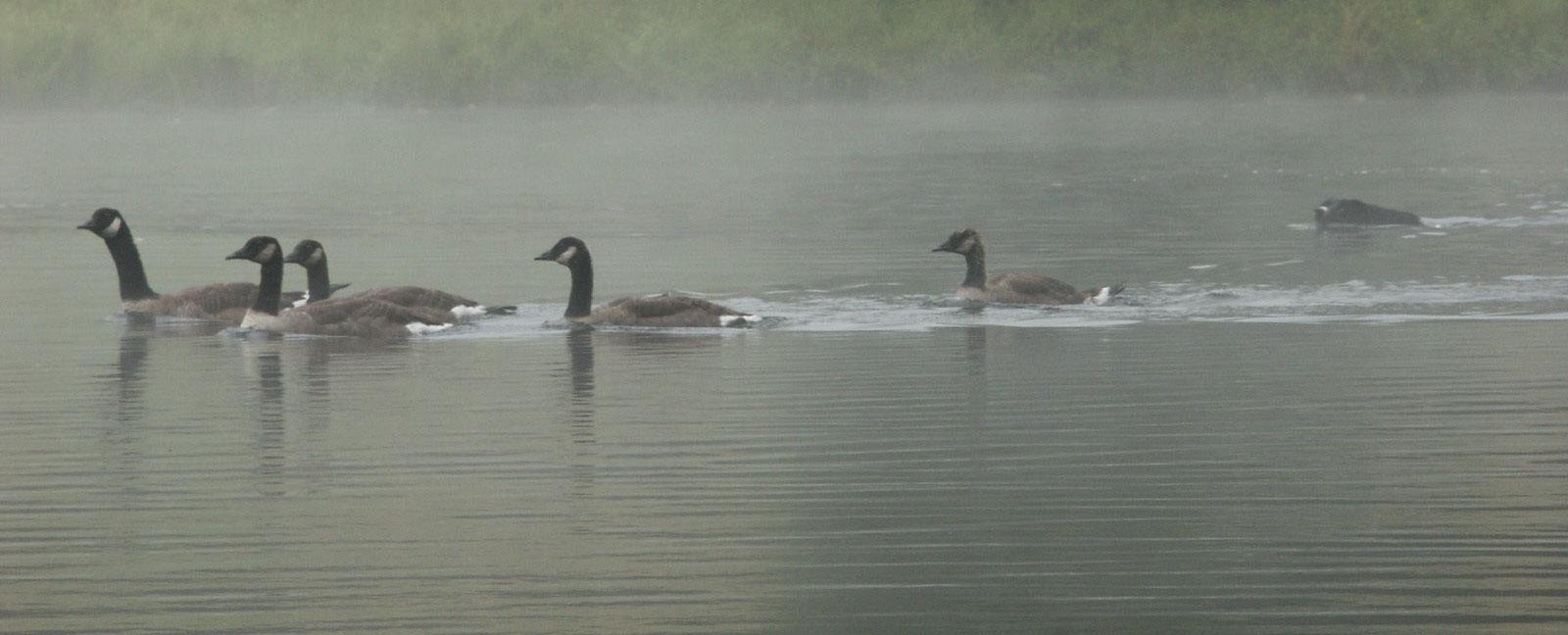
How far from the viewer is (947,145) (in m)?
68.8

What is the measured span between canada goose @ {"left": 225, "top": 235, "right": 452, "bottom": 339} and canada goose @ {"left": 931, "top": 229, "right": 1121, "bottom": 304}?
5.41m

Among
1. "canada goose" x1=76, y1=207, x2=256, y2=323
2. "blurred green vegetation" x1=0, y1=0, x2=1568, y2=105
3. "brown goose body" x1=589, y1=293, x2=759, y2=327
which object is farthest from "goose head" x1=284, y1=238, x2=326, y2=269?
"blurred green vegetation" x1=0, y1=0, x2=1568, y2=105

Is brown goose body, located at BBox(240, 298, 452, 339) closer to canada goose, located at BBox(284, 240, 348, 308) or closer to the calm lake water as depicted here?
the calm lake water

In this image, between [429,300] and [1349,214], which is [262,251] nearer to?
[429,300]

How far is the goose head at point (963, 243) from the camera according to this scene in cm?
2552

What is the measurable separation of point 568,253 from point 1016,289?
444 cm

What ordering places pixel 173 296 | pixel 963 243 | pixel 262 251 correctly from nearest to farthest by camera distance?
pixel 262 251
pixel 963 243
pixel 173 296

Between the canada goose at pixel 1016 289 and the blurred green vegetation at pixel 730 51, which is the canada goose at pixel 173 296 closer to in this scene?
the canada goose at pixel 1016 289

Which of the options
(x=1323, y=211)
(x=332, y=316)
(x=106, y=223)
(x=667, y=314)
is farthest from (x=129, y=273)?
(x=1323, y=211)

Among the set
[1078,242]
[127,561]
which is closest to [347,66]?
[1078,242]

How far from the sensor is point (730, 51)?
99250 millimetres

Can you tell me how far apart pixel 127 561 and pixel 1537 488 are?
296 inches

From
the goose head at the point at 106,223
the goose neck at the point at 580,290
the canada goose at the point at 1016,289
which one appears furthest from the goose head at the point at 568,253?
the goose head at the point at 106,223

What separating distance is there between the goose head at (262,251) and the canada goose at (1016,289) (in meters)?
6.84
